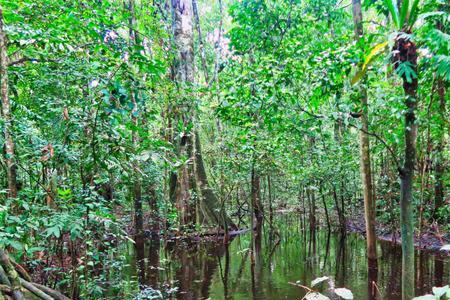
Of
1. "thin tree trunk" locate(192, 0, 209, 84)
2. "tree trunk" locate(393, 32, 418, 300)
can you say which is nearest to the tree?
"tree trunk" locate(393, 32, 418, 300)

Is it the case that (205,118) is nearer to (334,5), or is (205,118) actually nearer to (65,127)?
(334,5)

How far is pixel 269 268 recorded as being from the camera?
34.4ft

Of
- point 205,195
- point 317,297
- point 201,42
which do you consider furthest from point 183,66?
point 317,297

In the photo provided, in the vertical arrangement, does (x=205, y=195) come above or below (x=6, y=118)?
below

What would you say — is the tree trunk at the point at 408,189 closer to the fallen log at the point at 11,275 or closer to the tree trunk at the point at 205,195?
the fallen log at the point at 11,275

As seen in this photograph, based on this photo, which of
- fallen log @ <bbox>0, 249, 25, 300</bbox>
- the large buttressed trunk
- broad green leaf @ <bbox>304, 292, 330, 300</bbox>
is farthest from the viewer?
the large buttressed trunk

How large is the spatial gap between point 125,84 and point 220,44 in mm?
17657

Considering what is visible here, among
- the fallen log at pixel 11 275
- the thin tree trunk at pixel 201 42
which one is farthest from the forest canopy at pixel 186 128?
the thin tree trunk at pixel 201 42

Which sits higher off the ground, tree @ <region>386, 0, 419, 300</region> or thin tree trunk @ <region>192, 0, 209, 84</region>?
thin tree trunk @ <region>192, 0, 209, 84</region>

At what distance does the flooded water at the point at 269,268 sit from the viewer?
8.39 m

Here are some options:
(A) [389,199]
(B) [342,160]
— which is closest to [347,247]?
(A) [389,199]

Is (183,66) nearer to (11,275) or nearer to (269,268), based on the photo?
(269,268)

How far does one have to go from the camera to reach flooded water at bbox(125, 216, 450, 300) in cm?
839

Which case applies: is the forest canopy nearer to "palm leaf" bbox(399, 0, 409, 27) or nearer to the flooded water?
"palm leaf" bbox(399, 0, 409, 27)
